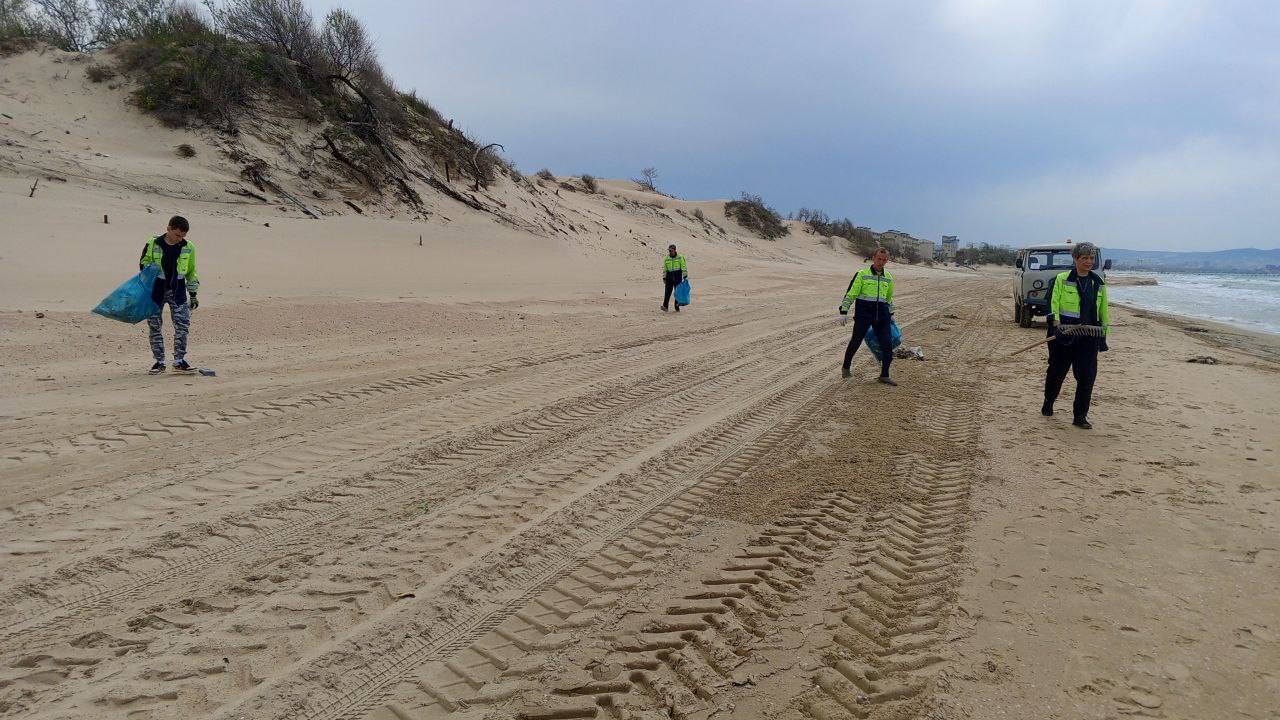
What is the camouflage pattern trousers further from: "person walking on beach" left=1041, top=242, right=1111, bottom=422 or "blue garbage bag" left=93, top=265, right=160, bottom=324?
"person walking on beach" left=1041, top=242, right=1111, bottom=422

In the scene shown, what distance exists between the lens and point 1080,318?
632 centimetres

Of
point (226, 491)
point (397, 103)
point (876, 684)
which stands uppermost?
point (397, 103)

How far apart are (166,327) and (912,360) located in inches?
441

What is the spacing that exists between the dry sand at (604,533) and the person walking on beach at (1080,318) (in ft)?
1.46

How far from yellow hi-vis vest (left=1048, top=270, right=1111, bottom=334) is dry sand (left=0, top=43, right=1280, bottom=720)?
110 centimetres

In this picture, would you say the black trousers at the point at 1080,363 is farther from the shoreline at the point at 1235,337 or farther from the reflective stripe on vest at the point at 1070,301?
the shoreline at the point at 1235,337

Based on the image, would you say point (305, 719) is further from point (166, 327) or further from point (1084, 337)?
point (166, 327)

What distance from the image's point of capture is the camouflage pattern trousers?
668 centimetres

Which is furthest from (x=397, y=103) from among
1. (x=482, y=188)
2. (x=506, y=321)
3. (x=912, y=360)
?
(x=912, y=360)

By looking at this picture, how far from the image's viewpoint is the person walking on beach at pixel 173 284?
261 inches

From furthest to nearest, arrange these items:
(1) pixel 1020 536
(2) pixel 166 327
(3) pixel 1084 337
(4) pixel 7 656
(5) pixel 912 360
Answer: (5) pixel 912 360 < (2) pixel 166 327 < (3) pixel 1084 337 < (1) pixel 1020 536 < (4) pixel 7 656

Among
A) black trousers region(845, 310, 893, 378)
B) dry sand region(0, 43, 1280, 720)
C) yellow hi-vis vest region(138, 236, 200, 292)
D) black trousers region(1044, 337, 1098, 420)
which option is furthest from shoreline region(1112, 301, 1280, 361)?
yellow hi-vis vest region(138, 236, 200, 292)

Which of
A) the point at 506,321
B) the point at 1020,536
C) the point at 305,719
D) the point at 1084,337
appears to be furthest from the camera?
the point at 506,321

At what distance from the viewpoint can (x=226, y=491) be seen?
4066mm
